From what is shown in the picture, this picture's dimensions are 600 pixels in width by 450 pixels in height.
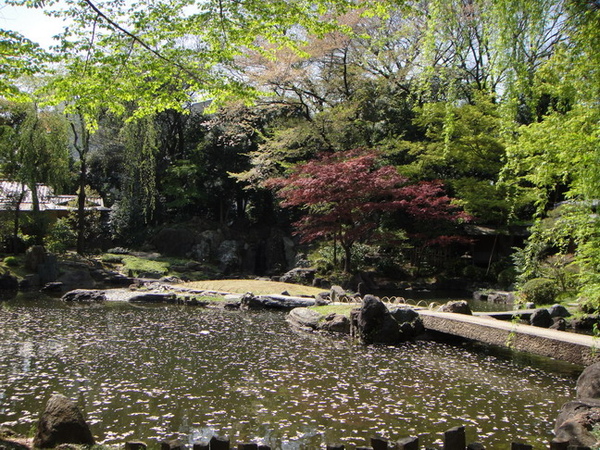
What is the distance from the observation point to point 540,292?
14.6m

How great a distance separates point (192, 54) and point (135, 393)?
200 inches

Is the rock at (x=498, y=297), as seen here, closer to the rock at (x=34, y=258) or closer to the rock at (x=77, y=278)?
the rock at (x=77, y=278)

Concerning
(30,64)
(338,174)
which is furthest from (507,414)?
(338,174)

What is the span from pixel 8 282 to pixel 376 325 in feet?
45.9

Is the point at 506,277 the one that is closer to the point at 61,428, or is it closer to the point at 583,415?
the point at 583,415

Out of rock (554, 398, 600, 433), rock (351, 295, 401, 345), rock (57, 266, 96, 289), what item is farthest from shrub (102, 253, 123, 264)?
rock (554, 398, 600, 433)

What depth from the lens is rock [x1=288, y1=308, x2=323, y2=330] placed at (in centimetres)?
1198

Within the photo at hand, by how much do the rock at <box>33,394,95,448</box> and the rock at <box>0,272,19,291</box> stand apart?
15.3 meters

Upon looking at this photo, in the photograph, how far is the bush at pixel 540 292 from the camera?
→ 14586 millimetres

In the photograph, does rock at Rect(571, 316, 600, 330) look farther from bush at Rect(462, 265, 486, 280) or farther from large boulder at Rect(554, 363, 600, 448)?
bush at Rect(462, 265, 486, 280)

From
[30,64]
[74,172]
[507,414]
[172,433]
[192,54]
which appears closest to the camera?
[172,433]

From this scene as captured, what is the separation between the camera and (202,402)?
255 inches

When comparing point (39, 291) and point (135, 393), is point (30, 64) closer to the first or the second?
point (135, 393)

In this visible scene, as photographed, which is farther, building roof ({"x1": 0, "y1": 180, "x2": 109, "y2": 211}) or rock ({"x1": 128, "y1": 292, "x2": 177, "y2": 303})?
building roof ({"x1": 0, "y1": 180, "x2": 109, "y2": 211})
